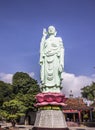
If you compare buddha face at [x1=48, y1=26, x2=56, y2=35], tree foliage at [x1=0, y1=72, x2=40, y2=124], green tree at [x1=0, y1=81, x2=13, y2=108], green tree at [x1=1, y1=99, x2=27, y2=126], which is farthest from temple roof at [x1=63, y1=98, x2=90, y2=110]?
buddha face at [x1=48, y1=26, x2=56, y2=35]

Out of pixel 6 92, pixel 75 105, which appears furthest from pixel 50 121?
pixel 6 92

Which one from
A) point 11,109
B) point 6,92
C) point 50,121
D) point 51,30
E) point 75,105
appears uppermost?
point 51,30

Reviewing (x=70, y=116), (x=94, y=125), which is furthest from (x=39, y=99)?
(x=70, y=116)

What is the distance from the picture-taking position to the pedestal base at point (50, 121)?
2185 centimetres

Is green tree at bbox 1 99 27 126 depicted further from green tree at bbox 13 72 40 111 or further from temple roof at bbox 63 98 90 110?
temple roof at bbox 63 98 90 110

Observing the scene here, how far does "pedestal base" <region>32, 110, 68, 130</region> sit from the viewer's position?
21.8 meters

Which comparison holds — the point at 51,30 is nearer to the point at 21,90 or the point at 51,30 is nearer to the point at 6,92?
the point at 21,90

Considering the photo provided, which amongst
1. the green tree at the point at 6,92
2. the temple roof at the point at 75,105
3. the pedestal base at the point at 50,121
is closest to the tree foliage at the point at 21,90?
the green tree at the point at 6,92

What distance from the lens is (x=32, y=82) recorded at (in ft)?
178

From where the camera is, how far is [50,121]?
72.2ft

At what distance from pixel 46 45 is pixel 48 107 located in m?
5.63

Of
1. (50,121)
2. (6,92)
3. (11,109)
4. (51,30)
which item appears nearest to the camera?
(50,121)

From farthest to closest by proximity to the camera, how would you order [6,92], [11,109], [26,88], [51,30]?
[6,92], [26,88], [11,109], [51,30]

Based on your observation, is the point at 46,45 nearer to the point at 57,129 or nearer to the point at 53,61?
the point at 53,61
